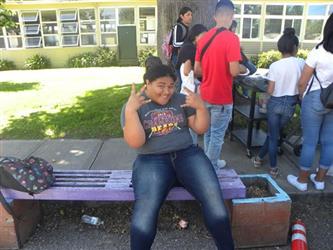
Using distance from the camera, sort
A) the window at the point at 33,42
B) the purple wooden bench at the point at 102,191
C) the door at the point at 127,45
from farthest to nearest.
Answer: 1. the window at the point at 33,42
2. the door at the point at 127,45
3. the purple wooden bench at the point at 102,191

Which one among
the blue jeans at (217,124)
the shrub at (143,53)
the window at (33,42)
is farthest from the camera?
the window at (33,42)

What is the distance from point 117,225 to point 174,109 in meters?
1.26

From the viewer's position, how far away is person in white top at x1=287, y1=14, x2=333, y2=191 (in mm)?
3004

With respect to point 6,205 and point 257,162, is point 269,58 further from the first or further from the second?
point 6,205

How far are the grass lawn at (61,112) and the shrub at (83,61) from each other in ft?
25.9

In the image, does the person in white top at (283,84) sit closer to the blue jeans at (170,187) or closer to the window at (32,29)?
the blue jeans at (170,187)

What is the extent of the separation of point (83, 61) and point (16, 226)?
15484 millimetres

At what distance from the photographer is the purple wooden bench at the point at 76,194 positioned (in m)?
2.74

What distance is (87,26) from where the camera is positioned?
59.4ft

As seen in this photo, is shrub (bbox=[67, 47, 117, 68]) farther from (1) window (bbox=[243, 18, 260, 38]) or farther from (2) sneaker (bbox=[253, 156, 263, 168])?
(2) sneaker (bbox=[253, 156, 263, 168])

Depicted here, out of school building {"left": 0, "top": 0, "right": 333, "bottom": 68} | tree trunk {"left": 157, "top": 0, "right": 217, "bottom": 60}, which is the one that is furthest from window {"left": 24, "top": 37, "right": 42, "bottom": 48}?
tree trunk {"left": 157, "top": 0, "right": 217, "bottom": 60}

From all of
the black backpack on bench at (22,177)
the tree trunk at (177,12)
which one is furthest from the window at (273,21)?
the black backpack on bench at (22,177)

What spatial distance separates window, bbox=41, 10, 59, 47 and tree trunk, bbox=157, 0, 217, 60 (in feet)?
47.7

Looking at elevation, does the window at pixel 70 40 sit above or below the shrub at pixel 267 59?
above
